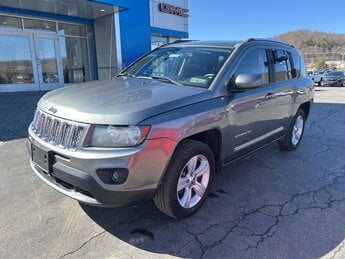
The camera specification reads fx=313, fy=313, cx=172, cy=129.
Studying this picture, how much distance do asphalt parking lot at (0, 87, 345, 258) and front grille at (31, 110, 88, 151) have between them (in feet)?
2.87

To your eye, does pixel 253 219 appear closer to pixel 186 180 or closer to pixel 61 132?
pixel 186 180

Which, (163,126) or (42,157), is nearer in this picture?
(163,126)

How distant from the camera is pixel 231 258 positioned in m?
2.68

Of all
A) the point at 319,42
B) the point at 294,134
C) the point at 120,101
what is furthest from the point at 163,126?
the point at 319,42

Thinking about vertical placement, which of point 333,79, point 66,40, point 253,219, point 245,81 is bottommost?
point 333,79

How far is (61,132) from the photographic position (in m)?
2.87

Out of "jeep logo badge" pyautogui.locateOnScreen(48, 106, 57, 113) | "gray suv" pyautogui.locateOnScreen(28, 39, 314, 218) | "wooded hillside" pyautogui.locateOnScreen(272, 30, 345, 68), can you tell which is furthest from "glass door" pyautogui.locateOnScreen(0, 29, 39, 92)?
"wooded hillside" pyautogui.locateOnScreen(272, 30, 345, 68)

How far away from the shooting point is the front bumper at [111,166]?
2598 millimetres

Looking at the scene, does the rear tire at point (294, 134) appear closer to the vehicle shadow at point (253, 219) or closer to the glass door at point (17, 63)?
the vehicle shadow at point (253, 219)

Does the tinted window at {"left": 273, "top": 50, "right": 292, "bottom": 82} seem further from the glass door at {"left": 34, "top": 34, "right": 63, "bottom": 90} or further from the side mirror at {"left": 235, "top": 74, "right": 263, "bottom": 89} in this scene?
the glass door at {"left": 34, "top": 34, "right": 63, "bottom": 90}

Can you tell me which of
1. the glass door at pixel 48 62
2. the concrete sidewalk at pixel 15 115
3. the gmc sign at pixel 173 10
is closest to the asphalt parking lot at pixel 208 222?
the concrete sidewalk at pixel 15 115

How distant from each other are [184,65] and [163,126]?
4.80ft

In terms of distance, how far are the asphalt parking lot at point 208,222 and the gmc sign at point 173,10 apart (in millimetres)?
16963

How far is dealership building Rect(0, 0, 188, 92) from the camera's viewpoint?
12.9 m
